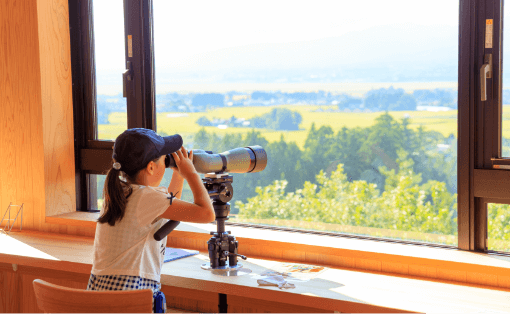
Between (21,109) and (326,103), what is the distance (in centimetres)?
165

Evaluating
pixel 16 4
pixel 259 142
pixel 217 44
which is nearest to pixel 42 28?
pixel 16 4

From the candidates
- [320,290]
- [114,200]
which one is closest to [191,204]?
[114,200]

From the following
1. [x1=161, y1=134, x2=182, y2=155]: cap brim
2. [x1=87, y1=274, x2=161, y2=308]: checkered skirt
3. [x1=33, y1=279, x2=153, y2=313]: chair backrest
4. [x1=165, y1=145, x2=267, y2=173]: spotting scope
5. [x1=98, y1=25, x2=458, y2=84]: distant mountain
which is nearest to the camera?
[x1=33, y1=279, x2=153, y2=313]: chair backrest

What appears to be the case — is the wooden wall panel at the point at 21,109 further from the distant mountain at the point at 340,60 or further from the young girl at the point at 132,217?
the young girl at the point at 132,217

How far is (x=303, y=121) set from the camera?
8.27 ft

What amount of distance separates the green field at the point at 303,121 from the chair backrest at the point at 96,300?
1.22 meters

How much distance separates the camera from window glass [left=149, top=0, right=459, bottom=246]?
2.26m

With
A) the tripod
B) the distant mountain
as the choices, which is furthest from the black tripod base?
the distant mountain

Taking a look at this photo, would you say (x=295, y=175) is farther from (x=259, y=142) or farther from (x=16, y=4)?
(x=16, y=4)

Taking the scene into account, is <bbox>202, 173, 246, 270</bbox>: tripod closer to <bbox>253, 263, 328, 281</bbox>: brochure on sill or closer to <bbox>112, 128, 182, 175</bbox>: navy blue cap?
<bbox>253, 263, 328, 281</bbox>: brochure on sill

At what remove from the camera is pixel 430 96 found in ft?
7.39

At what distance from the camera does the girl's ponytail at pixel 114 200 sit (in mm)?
1708

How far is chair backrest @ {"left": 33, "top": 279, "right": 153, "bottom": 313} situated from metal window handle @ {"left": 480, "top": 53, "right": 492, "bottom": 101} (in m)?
1.42

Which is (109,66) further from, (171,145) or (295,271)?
(295,271)
